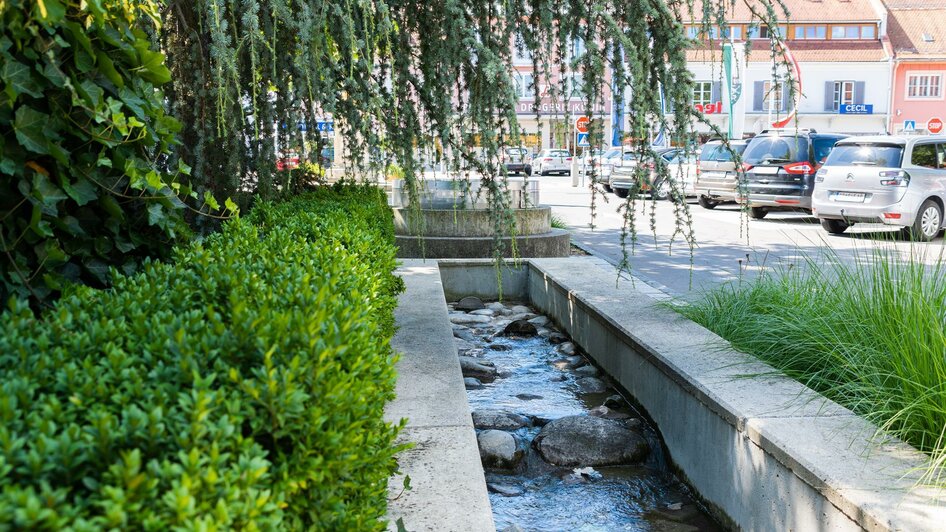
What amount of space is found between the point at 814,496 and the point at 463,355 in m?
4.85

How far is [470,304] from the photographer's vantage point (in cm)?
1026

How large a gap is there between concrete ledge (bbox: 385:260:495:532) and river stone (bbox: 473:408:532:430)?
60 cm

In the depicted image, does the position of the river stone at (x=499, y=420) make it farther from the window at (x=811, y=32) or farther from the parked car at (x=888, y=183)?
the window at (x=811, y=32)

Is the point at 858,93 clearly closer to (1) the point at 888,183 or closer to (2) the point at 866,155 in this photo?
(2) the point at 866,155

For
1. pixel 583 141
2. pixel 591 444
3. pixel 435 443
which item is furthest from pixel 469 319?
pixel 435 443

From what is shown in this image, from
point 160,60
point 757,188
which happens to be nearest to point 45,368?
point 160,60

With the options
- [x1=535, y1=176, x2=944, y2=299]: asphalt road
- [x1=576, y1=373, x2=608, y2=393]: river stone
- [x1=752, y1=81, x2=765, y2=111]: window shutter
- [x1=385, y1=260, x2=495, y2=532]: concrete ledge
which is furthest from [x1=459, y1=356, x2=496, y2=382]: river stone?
[x1=752, y1=81, x2=765, y2=111]: window shutter

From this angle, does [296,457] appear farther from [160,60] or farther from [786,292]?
[786,292]

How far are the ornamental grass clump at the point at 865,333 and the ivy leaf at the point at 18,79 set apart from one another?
3.39 m

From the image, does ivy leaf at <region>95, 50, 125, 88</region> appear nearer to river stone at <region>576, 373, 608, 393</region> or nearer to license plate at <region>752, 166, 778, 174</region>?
river stone at <region>576, 373, 608, 393</region>

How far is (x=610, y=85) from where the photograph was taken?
194 inches

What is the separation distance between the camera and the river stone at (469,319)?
9.53 meters

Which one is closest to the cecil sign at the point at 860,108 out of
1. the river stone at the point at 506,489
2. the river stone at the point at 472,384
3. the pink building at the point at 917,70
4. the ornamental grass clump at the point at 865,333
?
the pink building at the point at 917,70

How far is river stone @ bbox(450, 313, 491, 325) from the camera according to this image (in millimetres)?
9531
